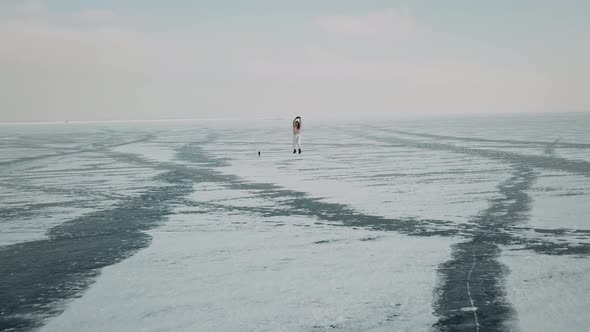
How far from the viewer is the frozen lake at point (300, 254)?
461cm

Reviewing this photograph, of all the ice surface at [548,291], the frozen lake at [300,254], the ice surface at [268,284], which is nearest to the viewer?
the ice surface at [548,291]

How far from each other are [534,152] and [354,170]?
338 inches

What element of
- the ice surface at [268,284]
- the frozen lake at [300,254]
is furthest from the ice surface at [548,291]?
the ice surface at [268,284]

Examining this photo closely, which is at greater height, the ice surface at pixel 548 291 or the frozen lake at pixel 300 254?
the ice surface at pixel 548 291

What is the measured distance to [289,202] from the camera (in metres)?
10.5

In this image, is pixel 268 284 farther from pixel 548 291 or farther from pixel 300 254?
pixel 548 291

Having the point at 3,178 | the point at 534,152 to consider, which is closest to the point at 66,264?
the point at 3,178

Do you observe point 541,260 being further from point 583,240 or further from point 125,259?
point 125,259

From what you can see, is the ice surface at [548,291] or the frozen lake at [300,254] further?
the frozen lake at [300,254]

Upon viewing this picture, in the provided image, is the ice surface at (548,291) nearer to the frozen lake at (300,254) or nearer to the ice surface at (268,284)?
the frozen lake at (300,254)

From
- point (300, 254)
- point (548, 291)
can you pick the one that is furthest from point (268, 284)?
point (548, 291)

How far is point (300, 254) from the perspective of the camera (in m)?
6.64

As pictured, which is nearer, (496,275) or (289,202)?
(496,275)

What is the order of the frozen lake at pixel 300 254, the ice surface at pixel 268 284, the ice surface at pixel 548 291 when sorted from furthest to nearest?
the frozen lake at pixel 300 254
the ice surface at pixel 268 284
the ice surface at pixel 548 291
